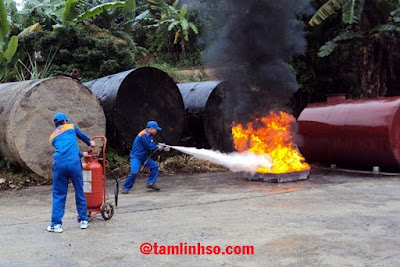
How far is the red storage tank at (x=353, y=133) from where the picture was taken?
10336 millimetres

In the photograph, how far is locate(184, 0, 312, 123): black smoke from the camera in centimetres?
1066

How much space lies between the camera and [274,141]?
10445 millimetres

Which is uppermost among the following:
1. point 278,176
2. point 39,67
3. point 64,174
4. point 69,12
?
point 69,12

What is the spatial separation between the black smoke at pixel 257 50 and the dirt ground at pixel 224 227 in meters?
2.60

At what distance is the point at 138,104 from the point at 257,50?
3125 millimetres

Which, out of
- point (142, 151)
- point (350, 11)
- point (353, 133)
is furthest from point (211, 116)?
point (350, 11)

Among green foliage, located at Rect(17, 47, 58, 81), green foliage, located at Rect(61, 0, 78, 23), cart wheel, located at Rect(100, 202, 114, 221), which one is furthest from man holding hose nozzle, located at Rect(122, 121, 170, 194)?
green foliage, located at Rect(61, 0, 78, 23)

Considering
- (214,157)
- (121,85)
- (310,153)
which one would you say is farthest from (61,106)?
(310,153)

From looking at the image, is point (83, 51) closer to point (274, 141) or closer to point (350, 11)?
point (274, 141)

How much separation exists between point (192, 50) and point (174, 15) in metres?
2.23

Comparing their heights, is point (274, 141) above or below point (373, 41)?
below

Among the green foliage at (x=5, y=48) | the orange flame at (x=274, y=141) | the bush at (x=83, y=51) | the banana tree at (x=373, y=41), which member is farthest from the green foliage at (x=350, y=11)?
the green foliage at (x=5, y=48)

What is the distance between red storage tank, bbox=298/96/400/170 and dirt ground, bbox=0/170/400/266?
145cm

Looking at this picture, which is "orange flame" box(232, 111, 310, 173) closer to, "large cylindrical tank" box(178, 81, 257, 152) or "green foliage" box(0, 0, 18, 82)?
"large cylindrical tank" box(178, 81, 257, 152)
